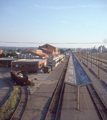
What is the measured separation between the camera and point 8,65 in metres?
45.7

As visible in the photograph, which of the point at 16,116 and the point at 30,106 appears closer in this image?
the point at 16,116

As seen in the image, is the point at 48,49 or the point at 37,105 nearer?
the point at 37,105

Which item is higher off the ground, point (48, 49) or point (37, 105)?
point (48, 49)

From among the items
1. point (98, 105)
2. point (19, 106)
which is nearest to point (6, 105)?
point (19, 106)

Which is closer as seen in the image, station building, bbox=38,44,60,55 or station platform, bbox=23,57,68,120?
station platform, bbox=23,57,68,120

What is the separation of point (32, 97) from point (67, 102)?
15.6 feet

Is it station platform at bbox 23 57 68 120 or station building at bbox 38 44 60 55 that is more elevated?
station building at bbox 38 44 60 55

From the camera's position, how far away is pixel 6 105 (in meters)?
14.1

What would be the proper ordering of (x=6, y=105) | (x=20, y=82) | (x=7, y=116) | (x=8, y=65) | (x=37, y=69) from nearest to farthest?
(x=7, y=116)
(x=6, y=105)
(x=20, y=82)
(x=37, y=69)
(x=8, y=65)

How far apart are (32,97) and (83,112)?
7138 millimetres

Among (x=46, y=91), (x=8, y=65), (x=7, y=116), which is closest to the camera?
(x=7, y=116)

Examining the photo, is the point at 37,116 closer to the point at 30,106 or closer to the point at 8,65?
the point at 30,106

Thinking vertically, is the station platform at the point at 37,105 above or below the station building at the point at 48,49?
below

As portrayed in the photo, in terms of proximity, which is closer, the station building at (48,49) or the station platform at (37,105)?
the station platform at (37,105)
